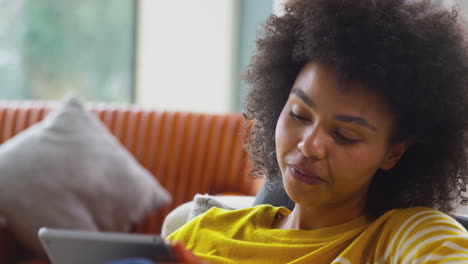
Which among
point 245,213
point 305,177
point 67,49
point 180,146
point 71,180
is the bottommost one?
point 71,180

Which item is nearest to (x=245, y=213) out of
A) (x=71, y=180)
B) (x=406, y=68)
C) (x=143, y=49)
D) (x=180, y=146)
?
(x=406, y=68)

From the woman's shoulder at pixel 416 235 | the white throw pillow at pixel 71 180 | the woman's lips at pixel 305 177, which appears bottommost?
the white throw pillow at pixel 71 180

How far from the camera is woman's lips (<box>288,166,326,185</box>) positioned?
101 centimetres

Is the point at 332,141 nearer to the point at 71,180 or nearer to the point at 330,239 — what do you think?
the point at 330,239

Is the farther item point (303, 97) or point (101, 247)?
point (303, 97)

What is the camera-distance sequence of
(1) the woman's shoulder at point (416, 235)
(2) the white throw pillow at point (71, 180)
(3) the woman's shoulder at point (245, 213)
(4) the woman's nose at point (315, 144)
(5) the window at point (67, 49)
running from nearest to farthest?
1. (1) the woman's shoulder at point (416, 235)
2. (4) the woman's nose at point (315, 144)
3. (3) the woman's shoulder at point (245, 213)
4. (2) the white throw pillow at point (71, 180)
5. (5) the window at point (67, 49)

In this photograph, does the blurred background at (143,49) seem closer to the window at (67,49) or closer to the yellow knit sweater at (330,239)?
the window at (67,49)

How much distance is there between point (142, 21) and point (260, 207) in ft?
10.1

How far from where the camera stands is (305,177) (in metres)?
1.02

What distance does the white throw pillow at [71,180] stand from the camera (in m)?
2.33

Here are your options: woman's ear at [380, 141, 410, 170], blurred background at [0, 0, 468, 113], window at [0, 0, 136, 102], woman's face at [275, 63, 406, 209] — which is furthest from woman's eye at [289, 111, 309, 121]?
window at [0, 0, 136, 102]

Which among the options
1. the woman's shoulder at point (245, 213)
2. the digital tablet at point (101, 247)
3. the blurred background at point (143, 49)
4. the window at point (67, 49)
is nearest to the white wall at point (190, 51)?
the blurred background at point (143, 49)

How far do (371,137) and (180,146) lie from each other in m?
1.70

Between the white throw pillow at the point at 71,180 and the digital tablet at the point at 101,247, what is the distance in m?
1.54
